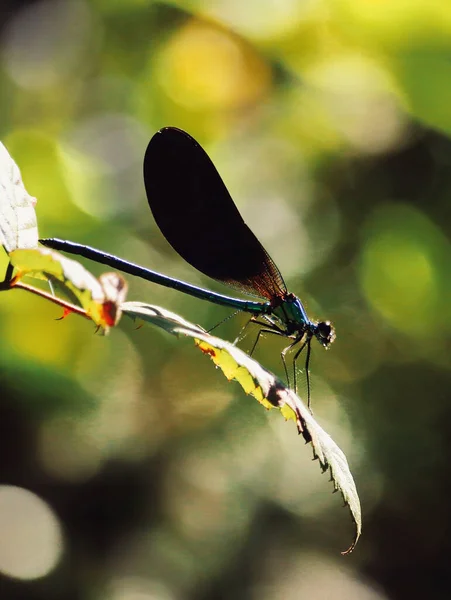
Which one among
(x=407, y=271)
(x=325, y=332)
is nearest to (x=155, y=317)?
(x=325, y=332)

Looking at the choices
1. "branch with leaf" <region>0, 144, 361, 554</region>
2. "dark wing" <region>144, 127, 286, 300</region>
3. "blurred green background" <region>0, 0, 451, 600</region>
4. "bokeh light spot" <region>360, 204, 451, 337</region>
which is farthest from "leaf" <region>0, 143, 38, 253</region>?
"bokeh light spot" <region>360, 204, 451, 337</region>

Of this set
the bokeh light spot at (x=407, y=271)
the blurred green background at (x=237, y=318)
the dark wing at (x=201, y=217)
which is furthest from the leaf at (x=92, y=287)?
the bokeh light spot at (x=407, y=271)

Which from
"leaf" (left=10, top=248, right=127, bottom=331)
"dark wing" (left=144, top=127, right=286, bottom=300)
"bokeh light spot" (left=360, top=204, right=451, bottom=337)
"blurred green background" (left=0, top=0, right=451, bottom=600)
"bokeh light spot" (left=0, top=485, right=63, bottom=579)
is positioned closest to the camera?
"leaf" (left=10, top=248, right=127, bottom=331)

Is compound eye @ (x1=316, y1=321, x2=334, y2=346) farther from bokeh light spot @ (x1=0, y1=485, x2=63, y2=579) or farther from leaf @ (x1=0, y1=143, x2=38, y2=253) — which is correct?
bokeh light spot @ (x1=0, y1=485, x2=63, y2=579)

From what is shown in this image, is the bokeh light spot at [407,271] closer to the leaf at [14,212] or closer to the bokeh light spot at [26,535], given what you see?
the bokeh light spot at [26,535]

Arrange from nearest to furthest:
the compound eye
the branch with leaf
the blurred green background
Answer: the branch with leaf → the compound eye → the blurred green background

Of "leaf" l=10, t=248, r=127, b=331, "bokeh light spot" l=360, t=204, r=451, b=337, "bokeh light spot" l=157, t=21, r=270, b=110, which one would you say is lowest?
"leaf" l=10, t=248, r=127, b=331
